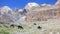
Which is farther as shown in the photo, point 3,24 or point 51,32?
point 3,24

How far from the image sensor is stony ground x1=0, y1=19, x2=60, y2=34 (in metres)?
6.75

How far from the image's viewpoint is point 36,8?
→ 7.29 meters

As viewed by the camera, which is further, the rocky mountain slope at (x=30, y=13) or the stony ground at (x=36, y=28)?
the rocky mountain slope at (x=30, y=13)

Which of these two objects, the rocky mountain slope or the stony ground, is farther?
the rocky mountain slope

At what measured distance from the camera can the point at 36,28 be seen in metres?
6.97

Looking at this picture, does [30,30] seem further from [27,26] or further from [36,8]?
[36,8]

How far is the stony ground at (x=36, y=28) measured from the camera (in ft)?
22.2

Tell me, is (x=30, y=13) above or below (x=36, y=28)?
above

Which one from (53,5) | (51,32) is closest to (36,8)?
(53,5)

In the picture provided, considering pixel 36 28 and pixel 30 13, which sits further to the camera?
pixel 30 13

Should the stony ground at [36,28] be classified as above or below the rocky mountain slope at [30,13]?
below

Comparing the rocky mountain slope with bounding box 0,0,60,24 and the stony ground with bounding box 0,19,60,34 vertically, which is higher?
the rocky mountain slope with bounding box 0,0,60,24

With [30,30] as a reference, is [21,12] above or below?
above

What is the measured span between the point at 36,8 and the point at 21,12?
1.77 ft
